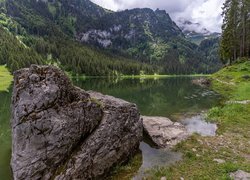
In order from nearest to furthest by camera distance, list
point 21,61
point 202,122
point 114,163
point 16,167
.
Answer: point 16,167 < point 114,163 < point 202,122 < point 21,61

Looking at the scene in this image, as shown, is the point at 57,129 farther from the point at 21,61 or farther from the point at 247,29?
the point at 21,61

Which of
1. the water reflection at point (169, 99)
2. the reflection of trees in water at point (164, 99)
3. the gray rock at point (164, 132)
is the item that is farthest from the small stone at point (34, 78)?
the reflection of trees in water at point (164, 99)

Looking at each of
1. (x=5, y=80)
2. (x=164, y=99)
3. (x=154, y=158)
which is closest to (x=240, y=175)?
(x=154, y=158)

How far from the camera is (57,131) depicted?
46.7ft

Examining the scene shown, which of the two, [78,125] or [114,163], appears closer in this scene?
[78,125]

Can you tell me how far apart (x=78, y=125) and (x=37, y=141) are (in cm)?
265

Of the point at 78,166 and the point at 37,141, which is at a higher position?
the point at 37,141

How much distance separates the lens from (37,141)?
45.2 ft

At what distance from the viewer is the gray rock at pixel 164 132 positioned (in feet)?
68.8

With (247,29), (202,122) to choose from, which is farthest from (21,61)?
(202,122)

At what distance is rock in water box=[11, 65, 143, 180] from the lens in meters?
13.7

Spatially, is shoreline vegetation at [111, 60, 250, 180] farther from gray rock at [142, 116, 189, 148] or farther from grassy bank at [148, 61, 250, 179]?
gray rock at [142, 116, 189, 148]

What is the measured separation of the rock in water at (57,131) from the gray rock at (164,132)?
501 cm

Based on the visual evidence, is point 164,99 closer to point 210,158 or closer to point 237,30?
point 210,158
